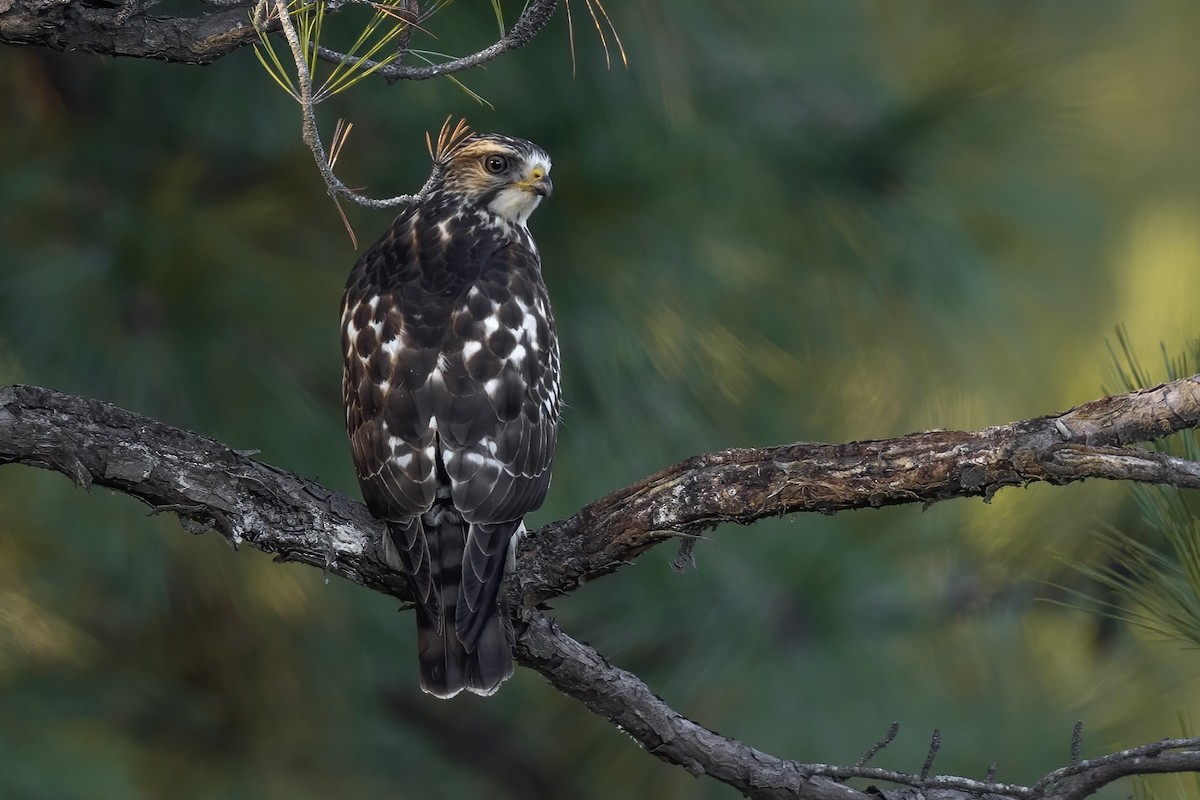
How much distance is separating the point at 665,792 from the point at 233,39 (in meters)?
2.27

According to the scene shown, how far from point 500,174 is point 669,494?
1120mm

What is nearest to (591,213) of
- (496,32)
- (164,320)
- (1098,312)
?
(496,32)

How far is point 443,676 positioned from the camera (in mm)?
2584

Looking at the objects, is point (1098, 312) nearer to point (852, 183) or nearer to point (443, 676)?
point (852, 183)

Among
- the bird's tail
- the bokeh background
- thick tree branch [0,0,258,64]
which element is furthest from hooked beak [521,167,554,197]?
thick tree branch [0,0,258,64]

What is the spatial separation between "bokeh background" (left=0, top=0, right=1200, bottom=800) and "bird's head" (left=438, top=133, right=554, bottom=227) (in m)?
0.10

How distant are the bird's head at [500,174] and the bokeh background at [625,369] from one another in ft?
0.31

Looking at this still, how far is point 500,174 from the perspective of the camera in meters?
3.06

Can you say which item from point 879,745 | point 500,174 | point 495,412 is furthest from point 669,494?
point 500,174

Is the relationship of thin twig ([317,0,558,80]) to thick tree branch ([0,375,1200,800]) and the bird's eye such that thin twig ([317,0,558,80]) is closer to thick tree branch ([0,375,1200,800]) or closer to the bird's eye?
thick tree branch ([0,375,1200,800])

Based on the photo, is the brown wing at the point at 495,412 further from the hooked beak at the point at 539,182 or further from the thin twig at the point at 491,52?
the thin twig at the point at 491,52

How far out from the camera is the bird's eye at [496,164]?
9.99 feet

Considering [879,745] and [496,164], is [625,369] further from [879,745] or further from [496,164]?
[879,745]

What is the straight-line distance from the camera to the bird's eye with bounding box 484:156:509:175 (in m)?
3.05
